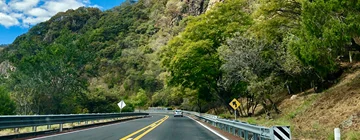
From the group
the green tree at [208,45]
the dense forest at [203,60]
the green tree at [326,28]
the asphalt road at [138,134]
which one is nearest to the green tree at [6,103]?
the dense forest at [203,60]

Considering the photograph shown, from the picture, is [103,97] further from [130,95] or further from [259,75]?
[130,95]

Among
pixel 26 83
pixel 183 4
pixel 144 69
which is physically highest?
pixel 183 4

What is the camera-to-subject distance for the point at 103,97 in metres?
61.7

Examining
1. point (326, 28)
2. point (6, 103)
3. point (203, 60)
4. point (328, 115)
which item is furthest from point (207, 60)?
point (6, 103)

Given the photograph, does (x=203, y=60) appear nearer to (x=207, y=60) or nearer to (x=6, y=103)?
(x=207, y=60)

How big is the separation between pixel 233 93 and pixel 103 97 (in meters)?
33.6

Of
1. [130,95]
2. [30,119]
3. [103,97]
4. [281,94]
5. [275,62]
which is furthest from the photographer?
[130,95]

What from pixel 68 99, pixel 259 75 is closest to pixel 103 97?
pixel 68 99

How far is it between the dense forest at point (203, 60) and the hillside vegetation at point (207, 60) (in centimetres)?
9

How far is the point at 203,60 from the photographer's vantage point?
31.8 m

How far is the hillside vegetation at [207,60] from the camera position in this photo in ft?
54.9

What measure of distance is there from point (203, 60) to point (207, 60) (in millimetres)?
455

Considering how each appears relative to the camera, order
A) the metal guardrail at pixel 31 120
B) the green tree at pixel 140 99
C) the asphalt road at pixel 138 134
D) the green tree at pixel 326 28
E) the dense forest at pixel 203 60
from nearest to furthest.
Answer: the metal guardrail at pixel 31 120
the asphalt road at pixel 138 134
the green tree at pixel 326 28
the dense forest at pixel 203 60
the green tree at pixel 140 99

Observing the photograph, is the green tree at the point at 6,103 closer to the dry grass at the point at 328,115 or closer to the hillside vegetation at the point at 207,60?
the hillside vegetation at the point at 207,60
